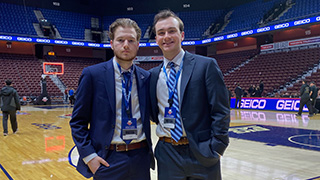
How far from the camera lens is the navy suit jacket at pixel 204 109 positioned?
1.78m

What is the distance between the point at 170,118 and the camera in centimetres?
189

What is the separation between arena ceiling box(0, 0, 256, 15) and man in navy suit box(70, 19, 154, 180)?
2746cm

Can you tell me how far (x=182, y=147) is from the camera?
1870 mm

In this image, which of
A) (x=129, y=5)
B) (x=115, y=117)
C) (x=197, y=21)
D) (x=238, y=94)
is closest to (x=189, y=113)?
(x=115, y=117)

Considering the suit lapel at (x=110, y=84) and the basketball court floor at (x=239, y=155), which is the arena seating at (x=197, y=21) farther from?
the suit lapel at (x=110, y=84)

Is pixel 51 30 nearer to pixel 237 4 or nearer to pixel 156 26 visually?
pixel 237 4

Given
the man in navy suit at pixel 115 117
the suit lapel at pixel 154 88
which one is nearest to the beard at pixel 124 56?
the man in navy suit at pixel 115 117

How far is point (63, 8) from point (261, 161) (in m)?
28.5

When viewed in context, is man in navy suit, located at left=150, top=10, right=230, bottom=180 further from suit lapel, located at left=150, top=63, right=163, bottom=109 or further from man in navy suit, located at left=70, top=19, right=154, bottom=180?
man in navy suit, located at left=70, top=19, right=154, bottom=180

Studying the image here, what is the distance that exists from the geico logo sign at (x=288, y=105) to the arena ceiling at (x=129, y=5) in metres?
16.2

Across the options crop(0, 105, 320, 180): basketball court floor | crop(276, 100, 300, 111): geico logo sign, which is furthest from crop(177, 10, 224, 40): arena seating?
crop(0, 105, 320, 180): basketball court floor

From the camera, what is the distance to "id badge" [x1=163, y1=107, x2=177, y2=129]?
1.87 m

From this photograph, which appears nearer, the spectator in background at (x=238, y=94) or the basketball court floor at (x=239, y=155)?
the basketball court floor at (x=239, y=155)

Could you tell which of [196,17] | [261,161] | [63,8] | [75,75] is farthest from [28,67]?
[261,161]
